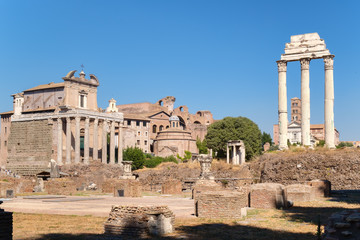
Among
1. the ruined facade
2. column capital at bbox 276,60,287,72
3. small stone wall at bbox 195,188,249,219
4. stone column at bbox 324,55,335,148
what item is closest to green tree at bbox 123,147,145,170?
the ruined facade

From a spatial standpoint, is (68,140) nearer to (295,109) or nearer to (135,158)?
(135,158)

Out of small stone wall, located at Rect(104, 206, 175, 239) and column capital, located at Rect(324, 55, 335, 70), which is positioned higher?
column capital, located at Rect(324, 55, 335, 70)

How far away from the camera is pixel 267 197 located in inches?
622

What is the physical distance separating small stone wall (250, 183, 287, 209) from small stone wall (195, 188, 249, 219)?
2856 millimetres

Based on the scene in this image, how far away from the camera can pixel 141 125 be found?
81.0 metres

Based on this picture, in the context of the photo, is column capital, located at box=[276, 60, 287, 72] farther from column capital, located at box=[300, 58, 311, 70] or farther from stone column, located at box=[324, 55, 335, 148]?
stone column, located at box=[324, 55, 335, 148]

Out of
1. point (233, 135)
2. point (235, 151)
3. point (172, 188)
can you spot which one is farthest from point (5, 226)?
point (233, 135)

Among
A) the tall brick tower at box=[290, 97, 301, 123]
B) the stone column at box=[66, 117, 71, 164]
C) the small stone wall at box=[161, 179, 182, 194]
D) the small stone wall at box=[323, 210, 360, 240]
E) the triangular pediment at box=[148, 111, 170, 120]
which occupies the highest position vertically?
the tall brick tower at box=[290, 97, 301, 123]

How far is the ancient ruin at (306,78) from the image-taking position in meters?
32.5

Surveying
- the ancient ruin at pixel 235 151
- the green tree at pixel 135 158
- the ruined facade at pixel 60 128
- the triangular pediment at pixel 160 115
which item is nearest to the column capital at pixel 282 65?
the ancient ruin at pixel 235 151

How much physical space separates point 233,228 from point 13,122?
2142 inches

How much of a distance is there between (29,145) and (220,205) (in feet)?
162

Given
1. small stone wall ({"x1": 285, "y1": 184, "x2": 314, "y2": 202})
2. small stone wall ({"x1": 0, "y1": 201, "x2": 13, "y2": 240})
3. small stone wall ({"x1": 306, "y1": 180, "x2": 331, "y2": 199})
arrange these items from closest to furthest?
small stone wall ({"x1": 0, "y1": 201, "x2": 13, "y2": 240})
small stone wall ({"x1": 285, "y1": 184, "x2": 314, "y2": 202})
small stone wall ({"x1": 306, "y1": 180, "x2": 331, "y2": 199})

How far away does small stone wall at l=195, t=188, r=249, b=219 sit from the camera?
12.7m
